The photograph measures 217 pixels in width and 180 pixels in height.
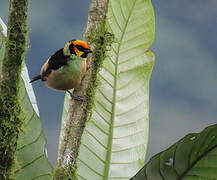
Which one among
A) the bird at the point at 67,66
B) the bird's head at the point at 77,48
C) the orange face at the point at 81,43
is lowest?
the bird at the point at 67,66

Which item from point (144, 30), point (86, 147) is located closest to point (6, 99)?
point (86, 147)

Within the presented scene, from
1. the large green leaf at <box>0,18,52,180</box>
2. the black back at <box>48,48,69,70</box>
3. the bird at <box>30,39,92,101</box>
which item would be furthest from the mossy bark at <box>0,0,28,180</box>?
the black back at <box>48,48,69,70</box>

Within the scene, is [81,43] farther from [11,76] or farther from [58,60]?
[11,76]

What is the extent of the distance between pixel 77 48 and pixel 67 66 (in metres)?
0.09

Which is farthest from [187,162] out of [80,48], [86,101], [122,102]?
[80,48]

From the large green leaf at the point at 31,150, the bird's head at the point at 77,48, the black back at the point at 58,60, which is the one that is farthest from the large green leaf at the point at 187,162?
Result: the black back at the point at 58,60

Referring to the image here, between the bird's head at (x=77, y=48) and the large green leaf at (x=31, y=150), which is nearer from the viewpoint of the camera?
the large green leaf at (x=31, y=150)

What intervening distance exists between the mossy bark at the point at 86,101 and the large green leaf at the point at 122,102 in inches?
5.2

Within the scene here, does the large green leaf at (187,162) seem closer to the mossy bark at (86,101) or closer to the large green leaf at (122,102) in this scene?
the mossy bark at (86,101)

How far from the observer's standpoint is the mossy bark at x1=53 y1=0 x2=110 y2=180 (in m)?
1.20

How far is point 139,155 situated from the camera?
155 cm

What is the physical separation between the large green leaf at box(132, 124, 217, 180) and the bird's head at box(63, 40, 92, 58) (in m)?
0.46

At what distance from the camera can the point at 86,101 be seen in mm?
1294

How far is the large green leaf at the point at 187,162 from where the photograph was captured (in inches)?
43.9
